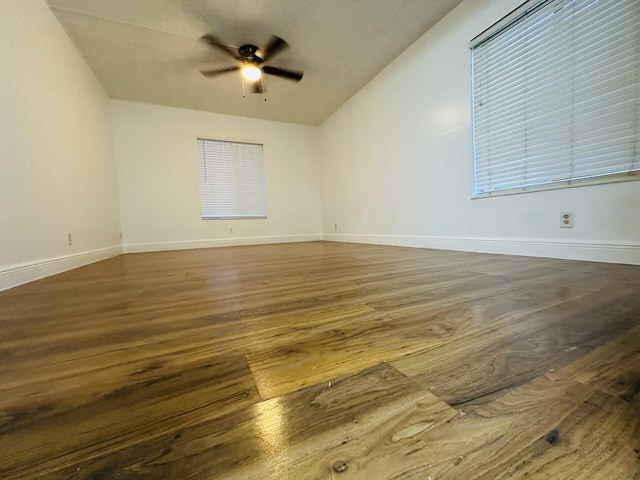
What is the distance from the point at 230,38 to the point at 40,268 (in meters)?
2.57

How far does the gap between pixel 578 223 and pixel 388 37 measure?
243 centimetres

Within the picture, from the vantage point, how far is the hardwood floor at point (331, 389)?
321 millimetres

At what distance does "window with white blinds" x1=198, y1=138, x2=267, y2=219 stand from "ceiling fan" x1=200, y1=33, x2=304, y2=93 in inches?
66.8

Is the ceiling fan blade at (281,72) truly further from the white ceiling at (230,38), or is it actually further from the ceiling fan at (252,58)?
the white ceiling at (230,38)

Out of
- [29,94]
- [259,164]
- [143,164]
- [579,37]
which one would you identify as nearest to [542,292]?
[579,37]

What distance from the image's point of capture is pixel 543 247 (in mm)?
1843

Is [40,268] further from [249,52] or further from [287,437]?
[249,52]

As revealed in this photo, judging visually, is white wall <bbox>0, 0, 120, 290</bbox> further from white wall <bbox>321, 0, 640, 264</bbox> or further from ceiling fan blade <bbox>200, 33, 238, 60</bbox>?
white wall <bbox>321, 0, 640, 264</bbox>

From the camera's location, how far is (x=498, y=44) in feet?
6.73

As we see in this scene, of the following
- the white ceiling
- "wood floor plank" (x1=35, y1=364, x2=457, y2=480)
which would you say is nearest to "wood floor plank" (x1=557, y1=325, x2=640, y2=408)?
"wood floor plank" (x1=35, y1=364, x2=457, y2=480)

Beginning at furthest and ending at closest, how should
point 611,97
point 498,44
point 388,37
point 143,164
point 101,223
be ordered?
point 143,164
point 101,223
point 388,37
point 498,44
point 611,97

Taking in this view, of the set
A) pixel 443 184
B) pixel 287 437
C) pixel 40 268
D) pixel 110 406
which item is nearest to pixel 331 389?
pixel 287 437

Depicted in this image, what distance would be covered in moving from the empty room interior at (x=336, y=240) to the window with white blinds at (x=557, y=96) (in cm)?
1

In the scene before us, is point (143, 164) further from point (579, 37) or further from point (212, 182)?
point (579, 37)
